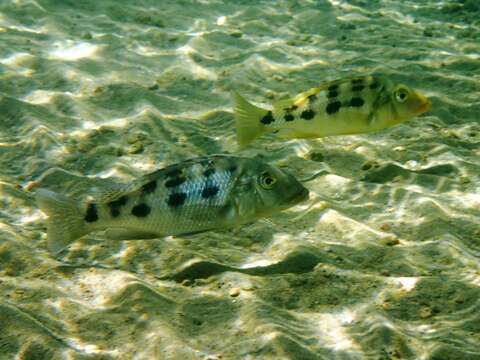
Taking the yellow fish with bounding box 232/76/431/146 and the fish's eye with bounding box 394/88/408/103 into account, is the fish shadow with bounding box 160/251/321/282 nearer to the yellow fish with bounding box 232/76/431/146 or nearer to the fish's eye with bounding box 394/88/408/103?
the yellow fish with bounding box 232/76/431/146

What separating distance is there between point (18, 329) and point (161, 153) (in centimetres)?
323

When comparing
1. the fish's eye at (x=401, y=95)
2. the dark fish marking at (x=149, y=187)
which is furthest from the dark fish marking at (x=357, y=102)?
the dark fish marking at (x=149, y=187)

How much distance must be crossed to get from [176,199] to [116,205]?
18.6 inches

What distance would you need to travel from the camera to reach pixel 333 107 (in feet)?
17.0

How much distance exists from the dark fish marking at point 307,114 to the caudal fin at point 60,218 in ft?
8.10

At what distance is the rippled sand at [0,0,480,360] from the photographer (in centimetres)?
352

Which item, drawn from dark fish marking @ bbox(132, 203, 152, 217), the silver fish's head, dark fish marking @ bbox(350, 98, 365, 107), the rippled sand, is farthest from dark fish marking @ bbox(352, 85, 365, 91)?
dark fish marking @ bbox(132, 203, 152, 217)

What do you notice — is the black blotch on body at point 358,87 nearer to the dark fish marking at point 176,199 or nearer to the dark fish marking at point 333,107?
the dark fish marking at point 333,107

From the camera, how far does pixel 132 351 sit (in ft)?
11.0

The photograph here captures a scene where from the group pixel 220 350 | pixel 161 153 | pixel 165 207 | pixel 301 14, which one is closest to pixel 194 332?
pixel 220 350

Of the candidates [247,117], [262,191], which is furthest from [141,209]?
[247,117]

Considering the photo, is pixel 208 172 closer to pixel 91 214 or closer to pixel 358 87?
pixel 91 214

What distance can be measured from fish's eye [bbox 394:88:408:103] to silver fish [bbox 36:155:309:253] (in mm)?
2048

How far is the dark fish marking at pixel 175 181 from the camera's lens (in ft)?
12.8
